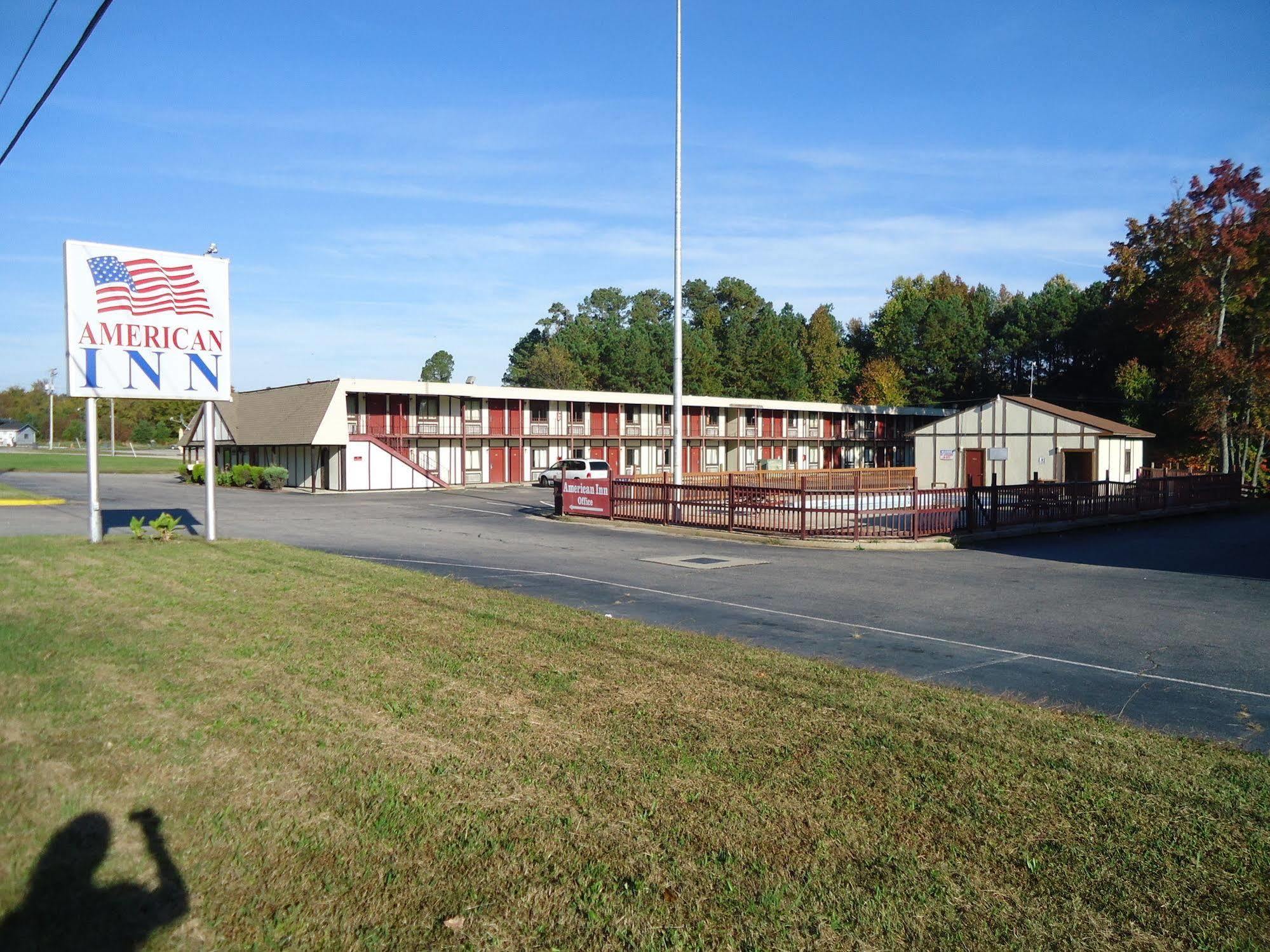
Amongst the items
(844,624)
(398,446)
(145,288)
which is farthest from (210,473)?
(398,446)

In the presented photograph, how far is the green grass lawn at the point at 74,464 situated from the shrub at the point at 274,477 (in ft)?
52.4

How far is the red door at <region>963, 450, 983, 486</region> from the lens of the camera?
146ft

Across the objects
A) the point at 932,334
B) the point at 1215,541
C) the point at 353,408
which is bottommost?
the point at 1215,541

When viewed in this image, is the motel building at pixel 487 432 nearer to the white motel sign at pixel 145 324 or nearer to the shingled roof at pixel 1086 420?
the shingled roof at pixel 1086 420

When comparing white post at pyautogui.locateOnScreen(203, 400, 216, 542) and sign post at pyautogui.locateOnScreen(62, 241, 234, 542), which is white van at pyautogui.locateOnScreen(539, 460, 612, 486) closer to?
white post at pyautogui.locateOnScreen(203, 400, 216, 542)

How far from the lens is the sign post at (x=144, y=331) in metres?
16.2

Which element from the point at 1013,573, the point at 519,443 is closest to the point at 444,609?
the point at 1013,573

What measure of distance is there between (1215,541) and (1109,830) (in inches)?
917

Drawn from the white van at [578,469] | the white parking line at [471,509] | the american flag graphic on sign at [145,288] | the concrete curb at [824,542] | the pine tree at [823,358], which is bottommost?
the concrete curb at [824,542]

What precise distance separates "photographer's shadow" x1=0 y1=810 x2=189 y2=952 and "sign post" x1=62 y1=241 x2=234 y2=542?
1348 centimetres

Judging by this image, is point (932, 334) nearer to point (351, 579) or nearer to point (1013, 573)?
point (1013, 573)

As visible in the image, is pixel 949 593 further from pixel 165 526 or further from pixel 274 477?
pixel 274 477

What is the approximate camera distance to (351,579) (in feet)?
42.3

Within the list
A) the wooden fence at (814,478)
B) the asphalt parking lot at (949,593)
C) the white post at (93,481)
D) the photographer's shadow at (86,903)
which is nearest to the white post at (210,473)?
the white post at (93,481)
